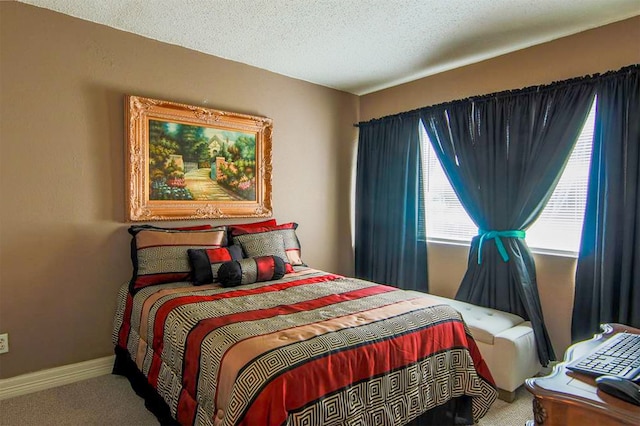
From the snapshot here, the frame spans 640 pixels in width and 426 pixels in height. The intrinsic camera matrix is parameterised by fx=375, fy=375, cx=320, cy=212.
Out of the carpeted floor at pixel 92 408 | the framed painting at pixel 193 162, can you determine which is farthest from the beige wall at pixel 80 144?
the carpeted floor at pixel 92 408

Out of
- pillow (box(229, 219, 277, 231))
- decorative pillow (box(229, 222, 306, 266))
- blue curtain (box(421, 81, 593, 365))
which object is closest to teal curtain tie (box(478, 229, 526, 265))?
blue curtain (box(421, 81, 593, 365))

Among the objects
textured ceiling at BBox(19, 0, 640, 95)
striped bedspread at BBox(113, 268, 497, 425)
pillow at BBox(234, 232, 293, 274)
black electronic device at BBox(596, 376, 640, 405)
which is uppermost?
textured ceiling at BBox(19, 0, 640, 95)

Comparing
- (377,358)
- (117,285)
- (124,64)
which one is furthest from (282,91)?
(377,358)

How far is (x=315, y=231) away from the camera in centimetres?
403

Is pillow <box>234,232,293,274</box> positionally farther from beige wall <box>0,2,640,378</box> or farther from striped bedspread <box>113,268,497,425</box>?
beige wall <box>0,2,640,378</box>

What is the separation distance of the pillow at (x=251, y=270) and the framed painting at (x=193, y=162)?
0.74 m

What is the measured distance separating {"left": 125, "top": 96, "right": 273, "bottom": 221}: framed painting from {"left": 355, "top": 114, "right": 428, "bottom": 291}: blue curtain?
1.17 metres

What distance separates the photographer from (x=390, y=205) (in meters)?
3.91

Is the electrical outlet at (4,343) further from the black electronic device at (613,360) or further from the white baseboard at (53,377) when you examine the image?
the black electronic device at (613,360)

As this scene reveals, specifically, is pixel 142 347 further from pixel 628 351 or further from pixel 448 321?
pixel 628 351

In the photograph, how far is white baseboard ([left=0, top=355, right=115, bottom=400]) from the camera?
2.41m

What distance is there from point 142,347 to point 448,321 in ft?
6.04

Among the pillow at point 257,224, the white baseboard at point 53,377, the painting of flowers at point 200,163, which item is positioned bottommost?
the white baseboard at point 53,377

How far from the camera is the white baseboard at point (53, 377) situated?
7.91ft
